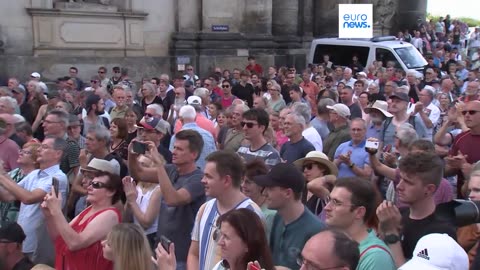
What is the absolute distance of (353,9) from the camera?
71.4ft

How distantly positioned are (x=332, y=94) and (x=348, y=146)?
3955 millimetres

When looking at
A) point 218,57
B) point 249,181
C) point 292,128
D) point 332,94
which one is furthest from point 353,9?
point 249,181

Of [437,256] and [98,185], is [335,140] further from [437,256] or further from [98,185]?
[437,256]

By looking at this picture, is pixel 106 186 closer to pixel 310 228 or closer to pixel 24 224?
pixel 24 224

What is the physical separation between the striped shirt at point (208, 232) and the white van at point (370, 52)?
571 inches

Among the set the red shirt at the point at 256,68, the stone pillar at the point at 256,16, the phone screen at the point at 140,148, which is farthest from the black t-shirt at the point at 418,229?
the stone pillar at the point at 256,16

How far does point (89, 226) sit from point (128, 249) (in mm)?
665

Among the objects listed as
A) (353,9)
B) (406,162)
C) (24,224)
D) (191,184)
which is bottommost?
(24,224)

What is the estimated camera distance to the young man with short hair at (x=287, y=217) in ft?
13.3

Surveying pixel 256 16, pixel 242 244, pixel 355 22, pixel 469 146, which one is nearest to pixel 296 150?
pixel 469 146

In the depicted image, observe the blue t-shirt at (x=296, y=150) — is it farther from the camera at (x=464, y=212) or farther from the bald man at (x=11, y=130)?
the camera at (x=464, y=212)

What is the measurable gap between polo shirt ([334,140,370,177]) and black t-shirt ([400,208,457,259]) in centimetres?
212

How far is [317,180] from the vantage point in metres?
5.11

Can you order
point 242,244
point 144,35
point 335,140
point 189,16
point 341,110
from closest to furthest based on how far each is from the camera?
point 242,244 → point 335,140 → point 341,110 → point 144,35 → point 189,16
